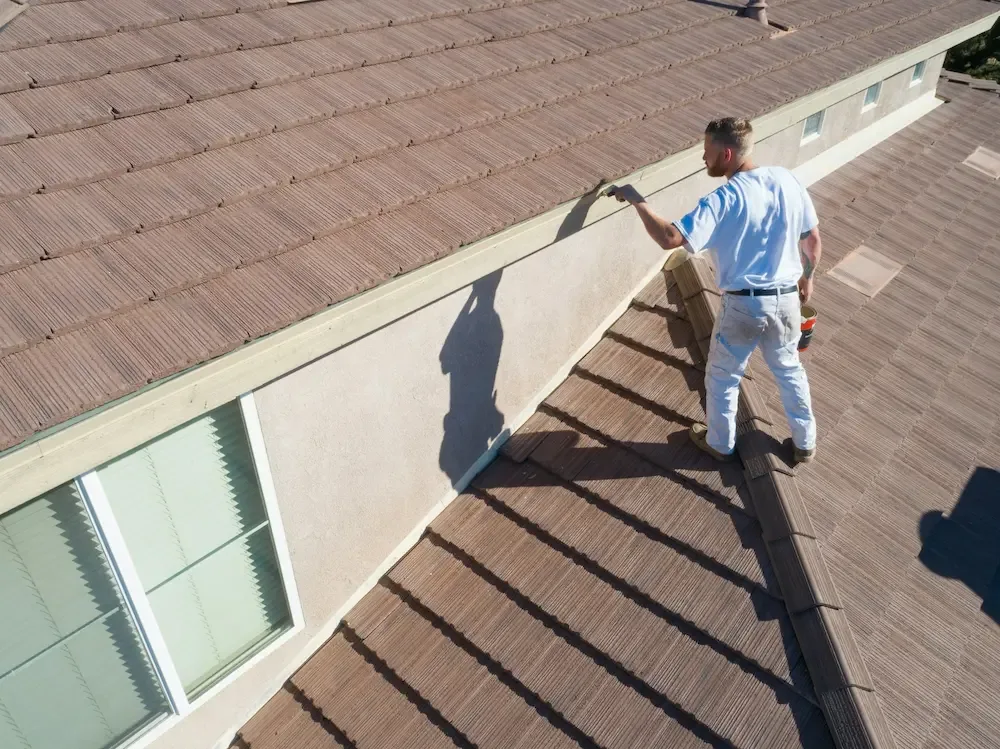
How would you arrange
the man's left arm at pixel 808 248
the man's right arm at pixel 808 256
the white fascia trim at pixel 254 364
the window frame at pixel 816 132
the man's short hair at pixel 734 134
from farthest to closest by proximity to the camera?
the window frame at pixel 816 132, the man's right arm at pixel 808 256, the man's left arm at pixel 808 248, the man's short hair at pixel 734 134, the white fascia trim at pixel 254 364

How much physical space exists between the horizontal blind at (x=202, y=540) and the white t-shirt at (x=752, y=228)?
7.99 feet

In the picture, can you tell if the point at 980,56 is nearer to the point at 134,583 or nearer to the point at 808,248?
the point at 808,248

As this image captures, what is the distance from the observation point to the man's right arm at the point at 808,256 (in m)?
4.57

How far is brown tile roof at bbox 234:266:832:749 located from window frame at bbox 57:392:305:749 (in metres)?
0.42

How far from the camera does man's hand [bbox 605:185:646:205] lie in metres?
4.23

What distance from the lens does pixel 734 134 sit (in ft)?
13.5

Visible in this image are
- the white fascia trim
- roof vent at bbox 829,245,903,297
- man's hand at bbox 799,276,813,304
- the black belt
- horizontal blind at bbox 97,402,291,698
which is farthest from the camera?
roof vent at bbox 829,245,903,297

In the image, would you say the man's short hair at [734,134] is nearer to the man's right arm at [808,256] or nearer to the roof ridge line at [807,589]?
the man's right arm at [808,256]

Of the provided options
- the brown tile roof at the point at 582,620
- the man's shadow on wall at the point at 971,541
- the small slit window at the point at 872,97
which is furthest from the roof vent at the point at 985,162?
the brown tile roof at the point at 582,620

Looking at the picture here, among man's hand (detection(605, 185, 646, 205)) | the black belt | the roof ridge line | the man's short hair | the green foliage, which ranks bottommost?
the green foliage

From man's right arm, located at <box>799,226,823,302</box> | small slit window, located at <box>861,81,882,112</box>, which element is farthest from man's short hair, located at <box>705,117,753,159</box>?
small slit window, located at <box>861,81,882,112</box>

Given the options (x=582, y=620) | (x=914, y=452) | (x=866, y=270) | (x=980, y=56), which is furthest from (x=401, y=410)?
(x=980, y=56)

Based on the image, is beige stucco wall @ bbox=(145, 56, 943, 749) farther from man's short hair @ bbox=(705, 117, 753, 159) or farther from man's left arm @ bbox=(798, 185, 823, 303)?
man's left arm @ bbox=(798, 185, 823, 303)

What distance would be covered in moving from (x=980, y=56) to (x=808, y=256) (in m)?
21.0
